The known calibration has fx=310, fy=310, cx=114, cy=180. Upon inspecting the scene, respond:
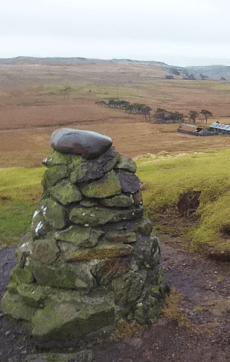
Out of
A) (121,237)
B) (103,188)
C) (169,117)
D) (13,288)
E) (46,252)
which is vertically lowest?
(13,288)

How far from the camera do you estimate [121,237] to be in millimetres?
9086

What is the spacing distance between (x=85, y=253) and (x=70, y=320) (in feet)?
5.79

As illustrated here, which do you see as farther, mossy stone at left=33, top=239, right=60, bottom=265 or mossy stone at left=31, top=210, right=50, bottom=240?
mossy stone at left=31, top=210, right=50, bottom=240

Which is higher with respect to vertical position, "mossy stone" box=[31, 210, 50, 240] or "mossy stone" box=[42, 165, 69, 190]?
"mossy stone" box=[42, 165, 69, 190]

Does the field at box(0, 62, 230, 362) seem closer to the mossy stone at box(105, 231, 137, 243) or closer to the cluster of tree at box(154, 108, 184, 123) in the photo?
the mossy stone at box(105, 231, 137, 243)

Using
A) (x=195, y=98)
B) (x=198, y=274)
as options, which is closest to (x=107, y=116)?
(x=195, y=98)

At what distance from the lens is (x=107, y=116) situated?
57531 millimetres

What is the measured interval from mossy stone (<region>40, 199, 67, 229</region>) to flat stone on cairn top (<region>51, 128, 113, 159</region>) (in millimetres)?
1659

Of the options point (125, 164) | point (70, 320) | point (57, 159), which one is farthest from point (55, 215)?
point (70, 320)

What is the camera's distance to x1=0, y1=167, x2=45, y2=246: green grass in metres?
14.9

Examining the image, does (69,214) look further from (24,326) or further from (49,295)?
(24,326)

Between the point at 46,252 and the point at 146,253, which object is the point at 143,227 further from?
the point at 46,252

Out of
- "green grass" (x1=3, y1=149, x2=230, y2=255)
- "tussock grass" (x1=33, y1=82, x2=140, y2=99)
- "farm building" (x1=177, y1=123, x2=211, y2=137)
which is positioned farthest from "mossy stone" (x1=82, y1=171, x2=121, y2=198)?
"tussock grass" (x1=33, y1=82, x2=140, y2=99)

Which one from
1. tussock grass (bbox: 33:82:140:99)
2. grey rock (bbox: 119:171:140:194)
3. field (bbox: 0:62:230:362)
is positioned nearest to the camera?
field (bbox: 0:62:230:362)
